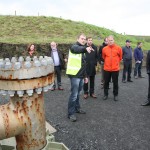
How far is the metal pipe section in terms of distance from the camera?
1479 mm

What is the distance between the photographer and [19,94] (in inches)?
59.7

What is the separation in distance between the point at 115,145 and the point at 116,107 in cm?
258

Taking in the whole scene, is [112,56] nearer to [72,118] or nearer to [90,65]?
[90,65]

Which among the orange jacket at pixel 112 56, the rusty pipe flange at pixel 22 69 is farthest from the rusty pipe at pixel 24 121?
the orange jacket at pixel 112 56

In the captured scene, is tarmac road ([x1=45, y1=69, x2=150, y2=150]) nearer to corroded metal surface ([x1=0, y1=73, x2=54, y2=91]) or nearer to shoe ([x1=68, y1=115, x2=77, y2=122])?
shoe ([x1=68, y1=115, x2=77, y2=122])

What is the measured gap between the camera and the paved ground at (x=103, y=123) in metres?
5.11

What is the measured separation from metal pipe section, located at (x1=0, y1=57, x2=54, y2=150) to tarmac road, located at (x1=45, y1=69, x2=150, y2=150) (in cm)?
336

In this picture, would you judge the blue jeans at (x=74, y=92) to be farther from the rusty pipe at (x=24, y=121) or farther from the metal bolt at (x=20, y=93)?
the metal bolt at (x=20, y=93)

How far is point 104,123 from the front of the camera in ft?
20.4

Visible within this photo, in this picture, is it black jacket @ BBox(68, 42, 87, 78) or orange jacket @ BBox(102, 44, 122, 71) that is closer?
black jacket @ BBox(68, 42, 87, 78)

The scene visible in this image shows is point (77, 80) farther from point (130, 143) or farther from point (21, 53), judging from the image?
point (21, 53)

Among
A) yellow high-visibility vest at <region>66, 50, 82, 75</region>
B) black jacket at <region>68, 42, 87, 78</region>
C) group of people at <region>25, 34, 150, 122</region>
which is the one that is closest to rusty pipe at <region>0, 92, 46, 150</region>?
group of people at <region>25, 34, 150, 122</region>

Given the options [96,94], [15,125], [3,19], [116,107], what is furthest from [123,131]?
[3,19]

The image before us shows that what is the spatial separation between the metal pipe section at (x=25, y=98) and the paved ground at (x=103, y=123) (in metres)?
3.36
